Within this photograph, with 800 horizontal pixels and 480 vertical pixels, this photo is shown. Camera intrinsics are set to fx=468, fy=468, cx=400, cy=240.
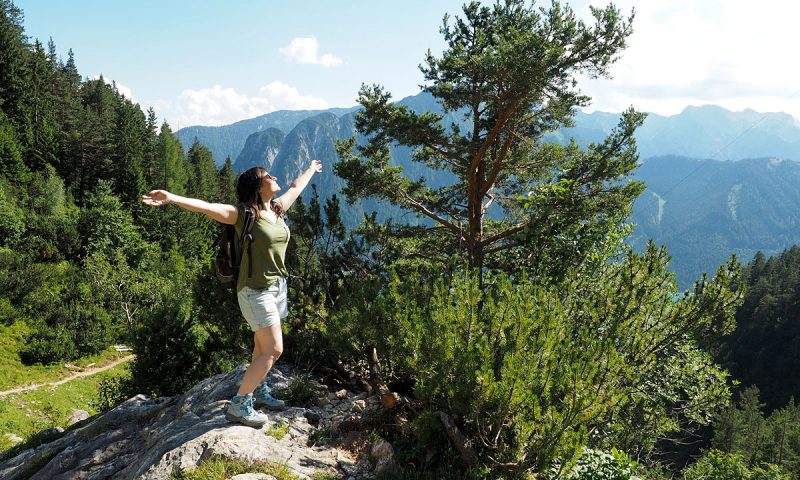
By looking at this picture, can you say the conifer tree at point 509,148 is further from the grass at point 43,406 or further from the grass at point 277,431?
the grass at point 43,406

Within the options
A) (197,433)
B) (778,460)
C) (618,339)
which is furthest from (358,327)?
(778,460)

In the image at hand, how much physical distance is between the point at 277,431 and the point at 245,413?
1.40ft

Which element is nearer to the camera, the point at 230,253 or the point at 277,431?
the point at 230,253

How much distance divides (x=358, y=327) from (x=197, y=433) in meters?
2.20

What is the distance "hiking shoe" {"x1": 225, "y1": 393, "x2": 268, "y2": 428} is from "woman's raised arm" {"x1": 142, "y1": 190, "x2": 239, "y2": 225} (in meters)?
2.10

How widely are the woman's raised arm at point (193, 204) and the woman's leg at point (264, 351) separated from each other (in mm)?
1204

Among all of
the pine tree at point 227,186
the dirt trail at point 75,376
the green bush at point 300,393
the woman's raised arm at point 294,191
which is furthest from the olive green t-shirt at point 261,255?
the pine tree at point 227,186

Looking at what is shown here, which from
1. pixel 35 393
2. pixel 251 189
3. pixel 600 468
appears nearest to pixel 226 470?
pixel 251 189

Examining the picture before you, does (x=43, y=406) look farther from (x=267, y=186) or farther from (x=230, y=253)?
(x=267, y=186)

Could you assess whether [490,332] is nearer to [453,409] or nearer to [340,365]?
[453,409]

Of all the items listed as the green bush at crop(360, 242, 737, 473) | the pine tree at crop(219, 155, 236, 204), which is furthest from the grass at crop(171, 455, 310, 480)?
the pine tree at crop(219, 155, 236, 204)

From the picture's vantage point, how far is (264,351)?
5.00 meters

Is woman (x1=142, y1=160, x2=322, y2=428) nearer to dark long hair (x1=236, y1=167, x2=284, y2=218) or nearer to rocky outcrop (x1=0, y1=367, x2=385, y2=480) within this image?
dark long hair (x1=236, y1=167, x2=284, y2=218)

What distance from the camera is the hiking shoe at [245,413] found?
210 inches
